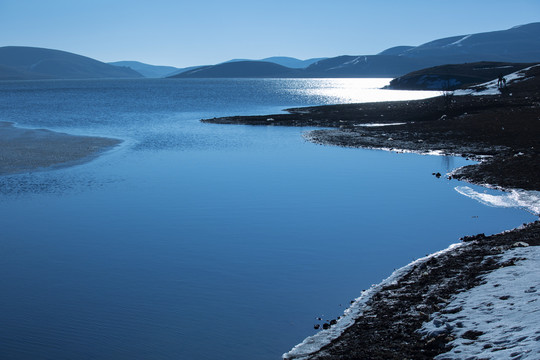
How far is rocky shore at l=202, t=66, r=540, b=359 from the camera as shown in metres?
9.93

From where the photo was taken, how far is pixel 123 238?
18.0 meters

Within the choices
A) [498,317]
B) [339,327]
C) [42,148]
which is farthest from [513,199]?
[42,148]

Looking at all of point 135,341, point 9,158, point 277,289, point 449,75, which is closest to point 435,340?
point 277,289

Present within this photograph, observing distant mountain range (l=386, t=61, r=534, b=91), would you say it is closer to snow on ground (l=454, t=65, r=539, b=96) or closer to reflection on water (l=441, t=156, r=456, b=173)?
snow on ground (l=454, t=65, r=539, b=96)

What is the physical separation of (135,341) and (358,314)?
4876 millimetres

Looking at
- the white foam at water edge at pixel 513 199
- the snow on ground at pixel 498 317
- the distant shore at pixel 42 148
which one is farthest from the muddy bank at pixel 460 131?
the distant shore at pixel 42 148

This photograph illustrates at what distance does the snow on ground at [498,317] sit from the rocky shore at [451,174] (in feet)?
0.63

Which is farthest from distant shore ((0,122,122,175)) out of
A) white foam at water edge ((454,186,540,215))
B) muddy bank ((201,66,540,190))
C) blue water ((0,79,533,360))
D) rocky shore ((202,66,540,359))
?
white foam at water edge ((454,186,540,215))

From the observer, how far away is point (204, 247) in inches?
664

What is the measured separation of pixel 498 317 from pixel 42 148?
1470 inches

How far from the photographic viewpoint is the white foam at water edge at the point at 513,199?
20.2m

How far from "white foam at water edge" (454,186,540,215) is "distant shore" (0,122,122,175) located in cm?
2439

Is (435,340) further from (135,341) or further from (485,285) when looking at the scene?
Answer: (135,341)

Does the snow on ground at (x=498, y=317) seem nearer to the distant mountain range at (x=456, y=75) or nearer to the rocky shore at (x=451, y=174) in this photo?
the rocky shore at (x=451, y=174)
